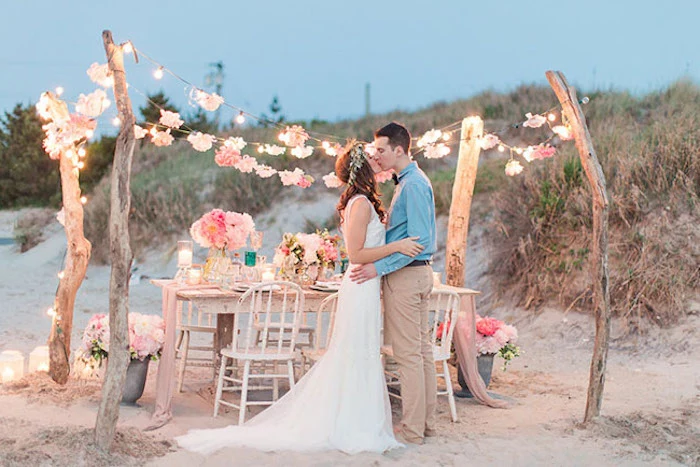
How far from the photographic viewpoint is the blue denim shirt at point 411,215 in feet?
14.8

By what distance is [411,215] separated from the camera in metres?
4.55

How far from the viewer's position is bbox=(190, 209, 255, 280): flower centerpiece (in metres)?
5.54

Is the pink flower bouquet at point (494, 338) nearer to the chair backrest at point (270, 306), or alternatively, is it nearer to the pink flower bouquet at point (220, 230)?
the chair backrest at point (270, 306)

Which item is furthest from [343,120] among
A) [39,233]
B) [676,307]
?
[676,307]

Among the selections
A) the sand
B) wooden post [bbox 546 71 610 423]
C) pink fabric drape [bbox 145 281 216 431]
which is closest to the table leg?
the sand

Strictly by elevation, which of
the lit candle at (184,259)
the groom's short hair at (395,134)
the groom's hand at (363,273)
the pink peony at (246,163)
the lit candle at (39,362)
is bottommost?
the lit candle at (39,362)

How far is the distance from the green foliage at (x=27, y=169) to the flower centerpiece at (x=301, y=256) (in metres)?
19.2

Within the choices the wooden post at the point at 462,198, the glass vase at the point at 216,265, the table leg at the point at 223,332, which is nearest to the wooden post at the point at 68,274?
the glass vase at the point at 216,265

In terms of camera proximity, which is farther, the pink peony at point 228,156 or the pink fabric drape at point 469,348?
the pink peony at point 228,156

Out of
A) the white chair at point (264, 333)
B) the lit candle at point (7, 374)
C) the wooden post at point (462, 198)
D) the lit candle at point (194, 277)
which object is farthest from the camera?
the wooden post at point (462, 198)

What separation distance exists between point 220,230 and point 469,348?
209cm

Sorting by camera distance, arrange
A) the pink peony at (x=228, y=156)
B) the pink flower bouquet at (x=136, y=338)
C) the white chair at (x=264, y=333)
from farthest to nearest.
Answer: the pink peony at (x=228, y=156)
the pink flower bouquet at (x=136, y=338)
the white chair at (x=264, y=333)

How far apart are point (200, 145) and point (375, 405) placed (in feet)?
9.24

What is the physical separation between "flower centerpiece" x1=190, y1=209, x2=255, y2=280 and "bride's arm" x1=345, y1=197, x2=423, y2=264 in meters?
1.22
